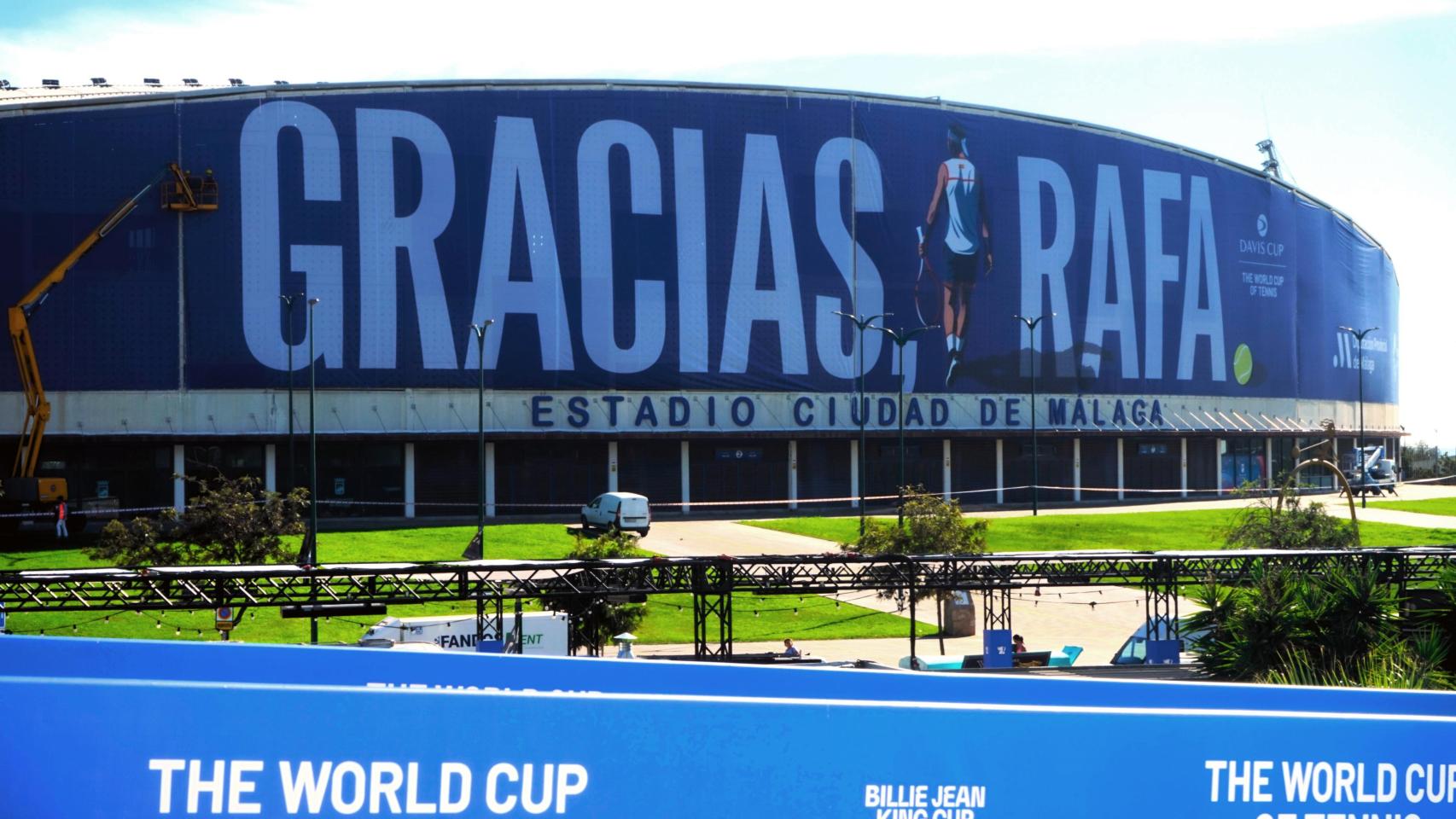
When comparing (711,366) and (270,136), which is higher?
(270,136)

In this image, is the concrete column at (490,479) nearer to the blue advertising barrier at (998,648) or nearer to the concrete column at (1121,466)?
the blue advertising barrier at (998,648)

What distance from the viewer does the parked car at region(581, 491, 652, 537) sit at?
195 ft

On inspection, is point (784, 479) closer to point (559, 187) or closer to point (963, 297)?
point (963, 297)

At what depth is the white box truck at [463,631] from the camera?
3250 cm

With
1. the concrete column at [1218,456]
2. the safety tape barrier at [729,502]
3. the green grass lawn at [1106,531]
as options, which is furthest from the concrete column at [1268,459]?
the green grass lawn at [1106,531]

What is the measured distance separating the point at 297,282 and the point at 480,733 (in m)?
68.4

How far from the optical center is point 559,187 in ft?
241

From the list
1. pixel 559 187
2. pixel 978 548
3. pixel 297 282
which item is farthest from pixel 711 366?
pixel 978 548

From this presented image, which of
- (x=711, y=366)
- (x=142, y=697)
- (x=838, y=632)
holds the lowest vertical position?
(x=838, y=632)

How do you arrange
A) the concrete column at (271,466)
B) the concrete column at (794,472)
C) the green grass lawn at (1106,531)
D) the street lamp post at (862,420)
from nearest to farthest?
1. the street lamp post at (862,420)
2. the green grass lawn at (1106,531)
3. the concrete column at (271,466)
4. the concrete column at (794,472)

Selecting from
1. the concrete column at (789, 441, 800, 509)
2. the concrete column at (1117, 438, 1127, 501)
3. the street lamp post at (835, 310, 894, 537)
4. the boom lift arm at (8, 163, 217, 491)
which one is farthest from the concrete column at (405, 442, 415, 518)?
the concrete column at (1117, 438, 1127, 501)

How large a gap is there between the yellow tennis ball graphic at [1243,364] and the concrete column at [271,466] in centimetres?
6610

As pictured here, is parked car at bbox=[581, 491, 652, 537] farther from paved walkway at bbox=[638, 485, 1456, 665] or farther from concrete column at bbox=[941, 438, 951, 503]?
concrete column at bbox=[941, 438, 951, 503]

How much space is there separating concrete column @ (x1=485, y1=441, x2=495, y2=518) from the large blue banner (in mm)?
3964
